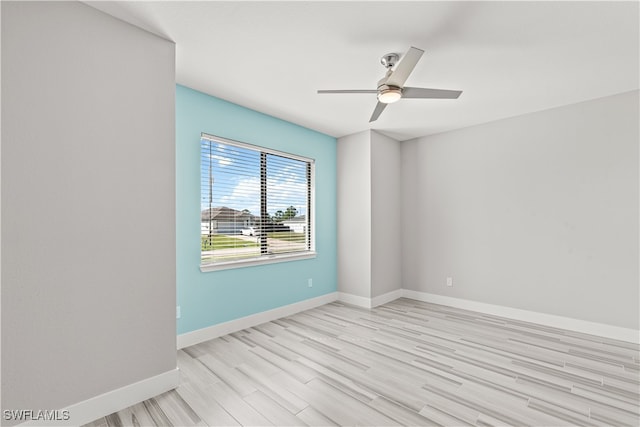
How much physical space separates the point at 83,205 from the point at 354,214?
3248 millimetres

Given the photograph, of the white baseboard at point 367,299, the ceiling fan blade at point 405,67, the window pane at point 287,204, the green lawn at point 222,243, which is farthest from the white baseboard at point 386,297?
the ceiling fan blade at point 405,67

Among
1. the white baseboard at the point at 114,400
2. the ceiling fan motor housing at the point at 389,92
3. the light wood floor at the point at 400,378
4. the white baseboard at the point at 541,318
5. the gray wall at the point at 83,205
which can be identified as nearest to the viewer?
the gray wall at the point at 83,205

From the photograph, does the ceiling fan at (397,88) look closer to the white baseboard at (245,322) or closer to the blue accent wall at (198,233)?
the blue accent wall at (198,233)

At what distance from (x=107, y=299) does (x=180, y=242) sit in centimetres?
100

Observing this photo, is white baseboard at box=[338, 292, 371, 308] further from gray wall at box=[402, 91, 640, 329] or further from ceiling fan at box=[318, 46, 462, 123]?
ceiling fan at box=[318, 46, 462, 123]


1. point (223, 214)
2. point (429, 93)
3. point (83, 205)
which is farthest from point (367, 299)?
point (83, 205)

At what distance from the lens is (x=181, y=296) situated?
2.80m

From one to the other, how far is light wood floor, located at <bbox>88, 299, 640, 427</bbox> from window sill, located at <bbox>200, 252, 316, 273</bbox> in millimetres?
726

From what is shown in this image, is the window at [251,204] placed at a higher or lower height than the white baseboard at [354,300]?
higher

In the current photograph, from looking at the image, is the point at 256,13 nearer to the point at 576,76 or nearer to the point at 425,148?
the point at 576,76

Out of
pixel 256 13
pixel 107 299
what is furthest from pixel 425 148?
pixel 107 299

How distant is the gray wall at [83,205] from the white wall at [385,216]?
2.84m

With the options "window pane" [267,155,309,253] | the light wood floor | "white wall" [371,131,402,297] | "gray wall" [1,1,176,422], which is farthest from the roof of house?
"white wall" [371,131,402,297]

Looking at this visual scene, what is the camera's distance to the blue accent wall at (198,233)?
9.33 feet
